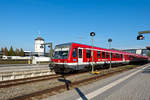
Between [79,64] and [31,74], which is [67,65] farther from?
[31,74]

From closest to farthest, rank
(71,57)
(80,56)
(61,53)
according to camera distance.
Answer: (71,57), (61,53), (80,56)

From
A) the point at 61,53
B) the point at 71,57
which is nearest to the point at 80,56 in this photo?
the point at 71,57

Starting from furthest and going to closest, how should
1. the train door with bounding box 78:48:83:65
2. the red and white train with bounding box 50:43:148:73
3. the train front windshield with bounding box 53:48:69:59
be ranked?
1. the train door with bounding box 78:48:83:65
2. the train front windshield with bounding box 53:48:69:59
3. the red and white train with bounding box 50:43:148:73

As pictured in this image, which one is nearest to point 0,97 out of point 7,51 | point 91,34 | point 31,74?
point 31,74

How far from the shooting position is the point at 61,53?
41.1ft

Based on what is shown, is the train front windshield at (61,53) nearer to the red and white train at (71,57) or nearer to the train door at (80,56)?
the red and white train at (71,57)

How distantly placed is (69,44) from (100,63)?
6.24 meters

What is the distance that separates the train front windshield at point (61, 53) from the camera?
12016 millimetres

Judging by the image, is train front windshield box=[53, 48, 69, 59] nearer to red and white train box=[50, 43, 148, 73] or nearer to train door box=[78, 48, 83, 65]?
red and white train box=[50, 43, 148, 73]

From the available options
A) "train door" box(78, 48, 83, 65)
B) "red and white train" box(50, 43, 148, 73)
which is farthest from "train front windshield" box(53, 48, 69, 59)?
"train door" box(78, 48, 83, 65)

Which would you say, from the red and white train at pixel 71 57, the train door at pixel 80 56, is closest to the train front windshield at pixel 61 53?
the red and white train at pixel 71 57

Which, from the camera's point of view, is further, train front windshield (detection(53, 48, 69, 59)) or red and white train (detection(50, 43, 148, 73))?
train front windshield (detection(53, 48, 69, 59))

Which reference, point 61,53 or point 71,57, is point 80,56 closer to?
point 71,57

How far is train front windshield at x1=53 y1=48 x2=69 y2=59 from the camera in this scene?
1202cm
